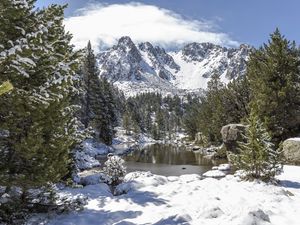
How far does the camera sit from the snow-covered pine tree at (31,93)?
10.9 metres

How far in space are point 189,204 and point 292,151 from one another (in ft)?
54.8

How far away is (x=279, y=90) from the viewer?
36.8 metres

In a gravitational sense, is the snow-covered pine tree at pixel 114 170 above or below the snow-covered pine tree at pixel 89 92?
below

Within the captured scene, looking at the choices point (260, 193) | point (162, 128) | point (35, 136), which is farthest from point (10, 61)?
point (162, 128)

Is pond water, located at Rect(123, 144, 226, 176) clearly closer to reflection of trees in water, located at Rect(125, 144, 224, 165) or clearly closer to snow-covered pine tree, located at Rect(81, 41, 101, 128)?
reflection of trees in water, located at Rect(125, 144, 224, 165)

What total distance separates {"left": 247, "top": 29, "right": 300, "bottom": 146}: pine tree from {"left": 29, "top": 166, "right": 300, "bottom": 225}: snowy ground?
15356 millimetres

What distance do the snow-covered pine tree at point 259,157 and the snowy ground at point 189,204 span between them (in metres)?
0.96

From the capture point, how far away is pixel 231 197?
17.1 metres

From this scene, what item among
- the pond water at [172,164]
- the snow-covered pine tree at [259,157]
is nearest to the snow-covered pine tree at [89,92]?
the pond water at [172,164]

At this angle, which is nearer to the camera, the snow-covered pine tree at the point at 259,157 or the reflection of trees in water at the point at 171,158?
the snow-covered pine tree at the point at 259,157

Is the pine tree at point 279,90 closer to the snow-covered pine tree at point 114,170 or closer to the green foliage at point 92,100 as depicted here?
the snow-covered pine tree at point 114,170

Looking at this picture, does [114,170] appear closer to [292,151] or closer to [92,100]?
[292,151]

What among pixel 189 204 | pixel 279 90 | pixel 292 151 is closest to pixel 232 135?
pixel 279 90

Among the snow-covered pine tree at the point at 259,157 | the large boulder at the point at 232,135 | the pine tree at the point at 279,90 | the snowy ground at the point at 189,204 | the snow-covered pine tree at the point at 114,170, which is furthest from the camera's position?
the large boulder at the point at 232,135
